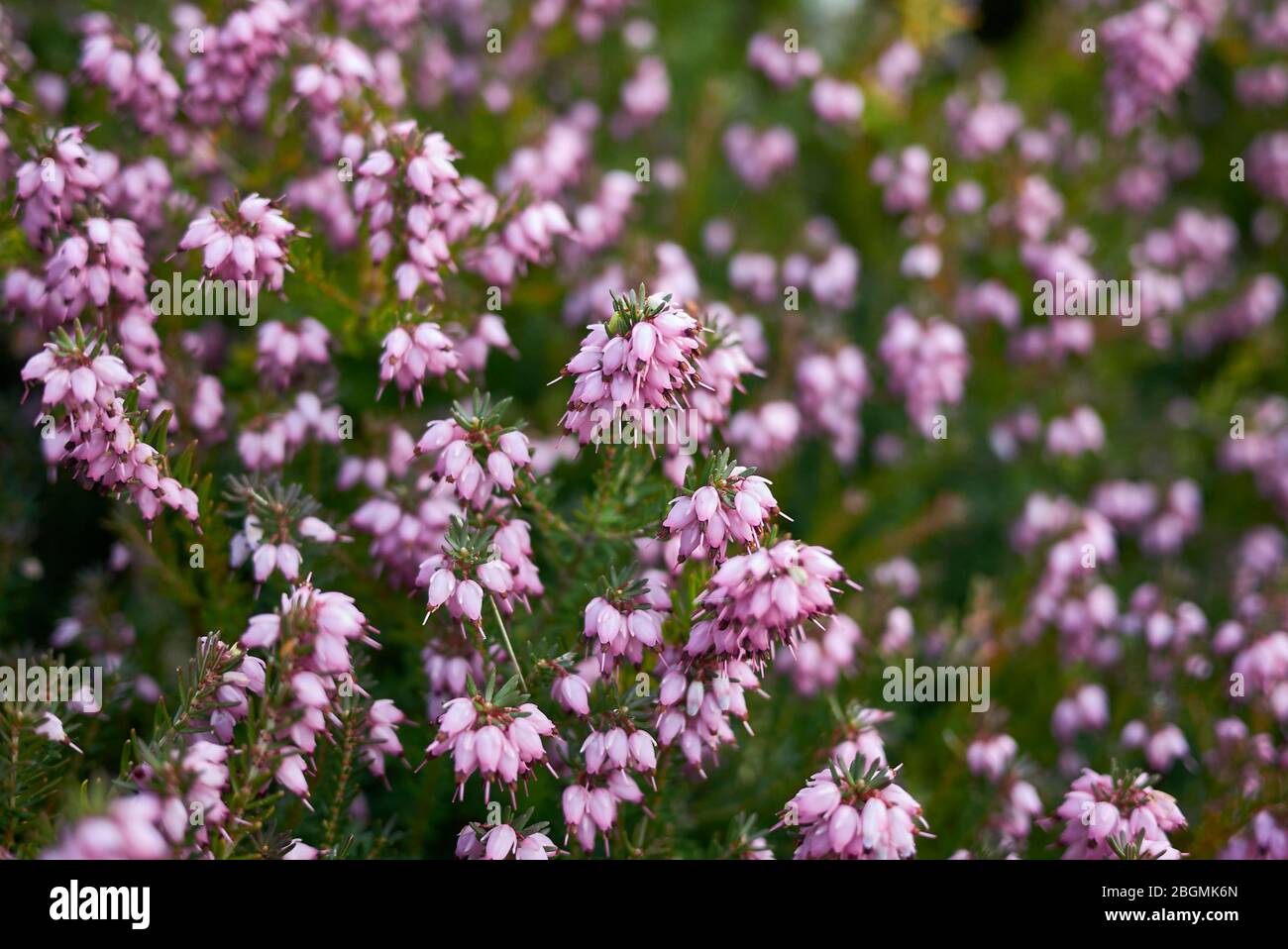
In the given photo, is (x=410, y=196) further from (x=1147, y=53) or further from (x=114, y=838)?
(x=1147, y=53)

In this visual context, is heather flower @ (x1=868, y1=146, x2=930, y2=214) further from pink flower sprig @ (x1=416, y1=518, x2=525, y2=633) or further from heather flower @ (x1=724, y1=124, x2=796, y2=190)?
pink flower sprig @ (x1=416, y1=518, x2=525, y2=633)

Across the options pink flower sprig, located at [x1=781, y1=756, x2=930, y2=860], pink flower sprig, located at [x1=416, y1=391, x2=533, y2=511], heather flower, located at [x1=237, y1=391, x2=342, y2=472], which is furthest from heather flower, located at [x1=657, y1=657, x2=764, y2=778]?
heather flower, located at [x1=237, y1=391, x2=342, y2=472]

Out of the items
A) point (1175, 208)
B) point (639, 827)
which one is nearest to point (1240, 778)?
point (639, 827)

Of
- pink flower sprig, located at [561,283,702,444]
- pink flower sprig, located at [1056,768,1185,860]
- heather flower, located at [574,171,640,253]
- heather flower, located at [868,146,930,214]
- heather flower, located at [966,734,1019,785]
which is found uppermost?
heather flower, located at [868,146,930,214]

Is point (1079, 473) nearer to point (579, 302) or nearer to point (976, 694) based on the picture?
point (976, 694)

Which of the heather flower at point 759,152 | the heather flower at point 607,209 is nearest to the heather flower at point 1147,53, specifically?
the heather flower at point 759,152

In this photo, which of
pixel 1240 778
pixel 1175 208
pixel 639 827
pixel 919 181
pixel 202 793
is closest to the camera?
pixel 202 793
